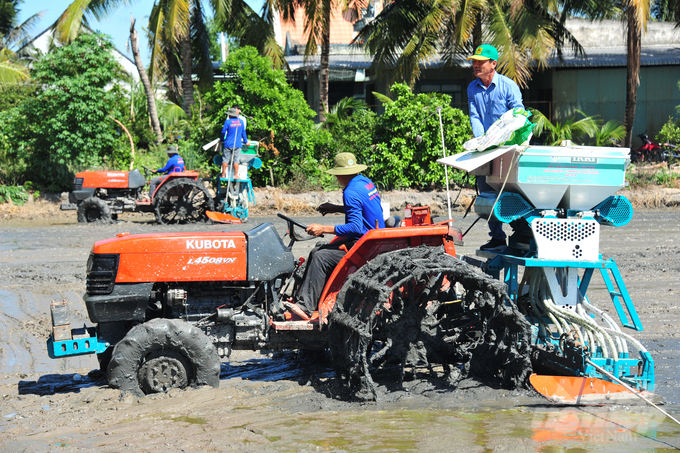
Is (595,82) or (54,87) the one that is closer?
(54,87)

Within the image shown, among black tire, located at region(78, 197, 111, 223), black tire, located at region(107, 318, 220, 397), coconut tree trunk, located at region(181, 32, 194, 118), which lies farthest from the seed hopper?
coconut tree trunk, located at region(181, 32, 194, 118)

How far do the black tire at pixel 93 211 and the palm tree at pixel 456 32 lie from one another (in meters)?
8.38

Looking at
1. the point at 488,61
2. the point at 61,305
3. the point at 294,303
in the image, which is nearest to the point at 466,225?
the point at 488,61

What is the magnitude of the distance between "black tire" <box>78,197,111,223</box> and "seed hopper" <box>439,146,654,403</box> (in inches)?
431

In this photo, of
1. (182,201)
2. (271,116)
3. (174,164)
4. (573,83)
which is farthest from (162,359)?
(573,83)

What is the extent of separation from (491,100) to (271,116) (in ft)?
38.9

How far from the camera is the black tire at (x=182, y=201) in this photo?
47.2 ft

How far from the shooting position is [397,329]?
493 cm

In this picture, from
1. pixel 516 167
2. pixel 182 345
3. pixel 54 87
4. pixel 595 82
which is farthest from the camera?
pixel 595 82

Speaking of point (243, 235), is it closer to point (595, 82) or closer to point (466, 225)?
point (466, 225)

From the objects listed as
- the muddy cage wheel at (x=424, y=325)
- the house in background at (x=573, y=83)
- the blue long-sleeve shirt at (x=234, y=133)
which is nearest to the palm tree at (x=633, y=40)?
the house in background at (x=573, y=83)

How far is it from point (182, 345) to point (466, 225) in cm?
930

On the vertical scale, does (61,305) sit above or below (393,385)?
above

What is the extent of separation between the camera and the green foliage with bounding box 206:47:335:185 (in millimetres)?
17234
